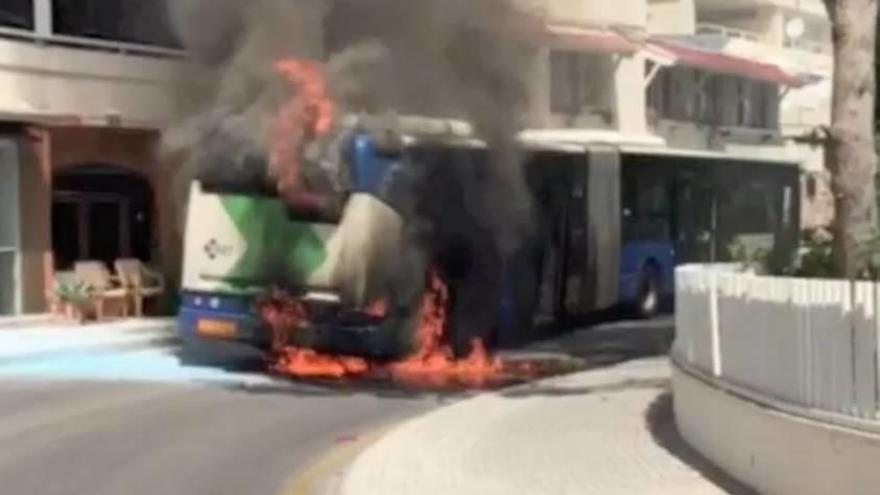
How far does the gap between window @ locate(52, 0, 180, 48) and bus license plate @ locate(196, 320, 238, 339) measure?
8.89 metres

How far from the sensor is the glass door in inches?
1101

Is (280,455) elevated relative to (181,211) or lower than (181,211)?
lower

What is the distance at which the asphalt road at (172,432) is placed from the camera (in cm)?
1242

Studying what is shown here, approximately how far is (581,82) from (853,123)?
27945mm

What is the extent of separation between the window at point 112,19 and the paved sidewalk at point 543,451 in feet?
46.8

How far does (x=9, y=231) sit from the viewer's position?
28125 millimetres

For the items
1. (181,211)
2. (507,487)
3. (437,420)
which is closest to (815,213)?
(181,211)

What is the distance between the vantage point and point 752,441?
35.8ft

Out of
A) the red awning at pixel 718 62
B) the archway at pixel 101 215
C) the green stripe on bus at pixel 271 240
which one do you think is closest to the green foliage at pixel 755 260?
the green stripe on bus at pixel 271 240

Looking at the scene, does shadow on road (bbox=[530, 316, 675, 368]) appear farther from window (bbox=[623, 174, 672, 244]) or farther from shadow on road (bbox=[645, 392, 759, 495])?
shadow on road (bbox=[645, 392, 759, 495])

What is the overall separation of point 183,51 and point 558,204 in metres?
5.73

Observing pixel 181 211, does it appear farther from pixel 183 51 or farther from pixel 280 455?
pixel 280 455

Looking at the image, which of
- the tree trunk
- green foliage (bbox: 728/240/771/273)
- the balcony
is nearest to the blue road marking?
the balcony

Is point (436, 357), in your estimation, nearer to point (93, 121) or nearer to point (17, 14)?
point (93, 121)
